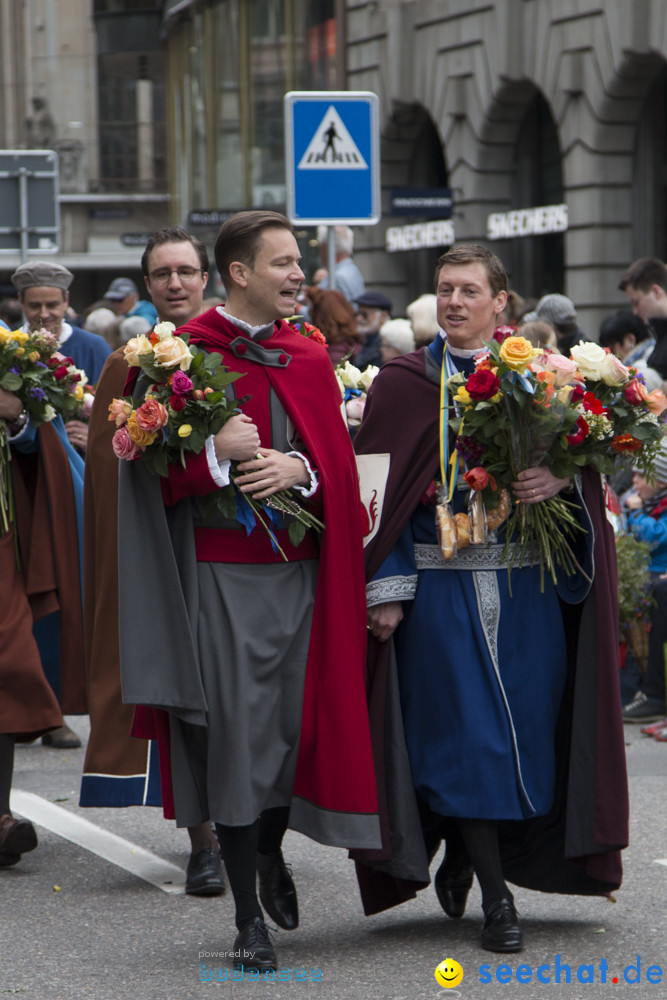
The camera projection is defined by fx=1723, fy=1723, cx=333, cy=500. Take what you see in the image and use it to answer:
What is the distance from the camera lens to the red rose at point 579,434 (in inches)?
197

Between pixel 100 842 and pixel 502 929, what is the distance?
6.97 ft

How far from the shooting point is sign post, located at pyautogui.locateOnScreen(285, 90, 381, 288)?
1026 cm

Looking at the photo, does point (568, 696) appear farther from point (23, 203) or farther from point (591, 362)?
point (23, 203)

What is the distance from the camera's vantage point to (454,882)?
5.36m

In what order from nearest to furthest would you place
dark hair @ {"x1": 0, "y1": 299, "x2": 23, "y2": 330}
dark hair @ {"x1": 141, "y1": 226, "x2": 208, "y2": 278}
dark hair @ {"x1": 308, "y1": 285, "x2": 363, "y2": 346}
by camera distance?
dark hair @ {"x1": 141, "y1": 226, "x2": 208, "y2": 278} < dark hair @ {"x1": 308, "y1": 285, "x2": 363, "y2": 346} < dark hair @ {"x1": 0, "y1": 299, "x2": 23, "y2": 330}

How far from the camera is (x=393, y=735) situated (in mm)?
5113

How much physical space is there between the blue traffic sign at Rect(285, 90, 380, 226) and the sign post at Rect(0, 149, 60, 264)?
20.8 ft

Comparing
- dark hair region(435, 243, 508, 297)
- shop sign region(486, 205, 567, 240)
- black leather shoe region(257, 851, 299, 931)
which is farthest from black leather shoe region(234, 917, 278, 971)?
shop sign region(486, 205, 567, 240)

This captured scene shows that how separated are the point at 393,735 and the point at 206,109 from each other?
2791cm

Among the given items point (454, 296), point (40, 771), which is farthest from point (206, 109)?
point (454, 296)

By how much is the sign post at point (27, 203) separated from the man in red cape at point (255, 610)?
11.5m

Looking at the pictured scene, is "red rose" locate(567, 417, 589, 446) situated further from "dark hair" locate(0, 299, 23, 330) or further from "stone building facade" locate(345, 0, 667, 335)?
"stone building facade" locate(345, 0, 667, 335)

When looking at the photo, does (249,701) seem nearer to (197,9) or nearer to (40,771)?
(40,771)

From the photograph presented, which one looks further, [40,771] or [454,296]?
[40,771]
